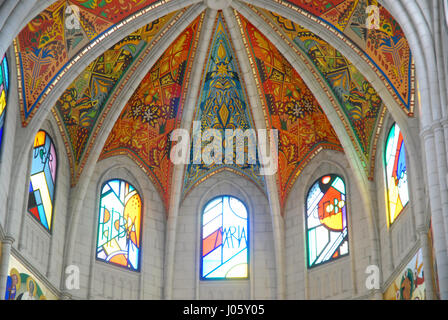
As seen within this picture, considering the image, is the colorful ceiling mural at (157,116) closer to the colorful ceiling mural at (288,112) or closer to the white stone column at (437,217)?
the colorful ceiling mural at (288,112)

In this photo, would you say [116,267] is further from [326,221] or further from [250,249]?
[326,221]

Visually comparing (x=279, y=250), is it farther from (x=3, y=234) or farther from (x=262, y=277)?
(x=3, y=234)

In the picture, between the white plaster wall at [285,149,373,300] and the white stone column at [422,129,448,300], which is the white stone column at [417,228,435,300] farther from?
the white plaster wall at [285,149,373,300]

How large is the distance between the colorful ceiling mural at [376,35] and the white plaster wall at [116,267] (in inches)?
224

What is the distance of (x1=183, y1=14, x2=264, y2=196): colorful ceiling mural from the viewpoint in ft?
63.4

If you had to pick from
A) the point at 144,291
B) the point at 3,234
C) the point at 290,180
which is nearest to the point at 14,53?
the point at 3,234

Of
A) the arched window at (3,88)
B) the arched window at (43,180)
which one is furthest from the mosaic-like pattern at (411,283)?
the arched window at (3,88)

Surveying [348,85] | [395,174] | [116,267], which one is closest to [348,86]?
[348,85]

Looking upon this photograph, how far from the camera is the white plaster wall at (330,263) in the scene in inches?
701

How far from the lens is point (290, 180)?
65.7ft

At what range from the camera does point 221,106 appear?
20.2 metres

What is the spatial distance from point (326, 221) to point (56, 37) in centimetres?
732

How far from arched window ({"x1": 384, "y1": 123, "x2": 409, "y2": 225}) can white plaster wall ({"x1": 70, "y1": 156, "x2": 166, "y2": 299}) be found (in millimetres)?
5577
